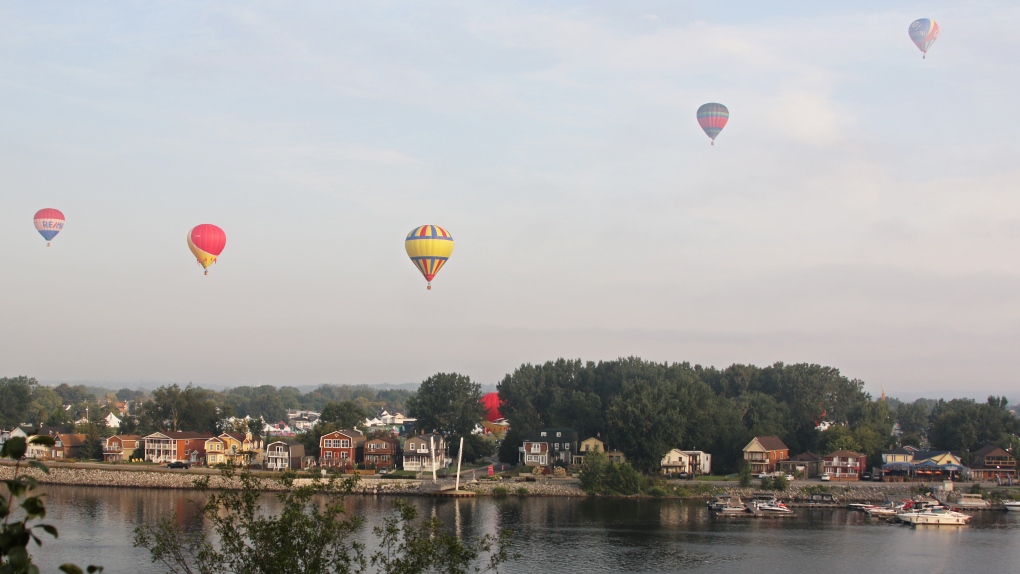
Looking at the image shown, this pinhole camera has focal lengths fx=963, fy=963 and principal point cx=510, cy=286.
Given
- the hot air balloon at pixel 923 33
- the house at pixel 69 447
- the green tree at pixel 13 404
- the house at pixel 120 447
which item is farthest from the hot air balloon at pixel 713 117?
the green tree at pixel 13 404

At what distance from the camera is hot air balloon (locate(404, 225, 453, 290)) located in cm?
6009

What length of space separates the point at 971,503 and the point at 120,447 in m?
62.0

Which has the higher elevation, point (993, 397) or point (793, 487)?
point (993, 397)

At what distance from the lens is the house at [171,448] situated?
74.7m

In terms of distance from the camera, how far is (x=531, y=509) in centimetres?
5622

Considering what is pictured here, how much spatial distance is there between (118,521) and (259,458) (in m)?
29.4

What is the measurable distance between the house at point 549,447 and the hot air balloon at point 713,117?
2535 centimetres

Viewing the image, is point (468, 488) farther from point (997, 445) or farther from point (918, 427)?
point (918, 427)

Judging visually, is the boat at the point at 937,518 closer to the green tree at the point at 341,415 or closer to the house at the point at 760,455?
the house at the point at 760,455

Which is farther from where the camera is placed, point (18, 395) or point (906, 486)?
point (18, 395)

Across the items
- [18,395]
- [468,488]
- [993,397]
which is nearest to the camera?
[468,488]

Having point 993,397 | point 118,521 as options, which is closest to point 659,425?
point 993,397

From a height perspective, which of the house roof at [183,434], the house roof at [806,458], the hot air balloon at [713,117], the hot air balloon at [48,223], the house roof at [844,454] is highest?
the hot air balloon at [713,117]

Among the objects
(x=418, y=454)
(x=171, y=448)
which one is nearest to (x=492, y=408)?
(x=418, y=454)
